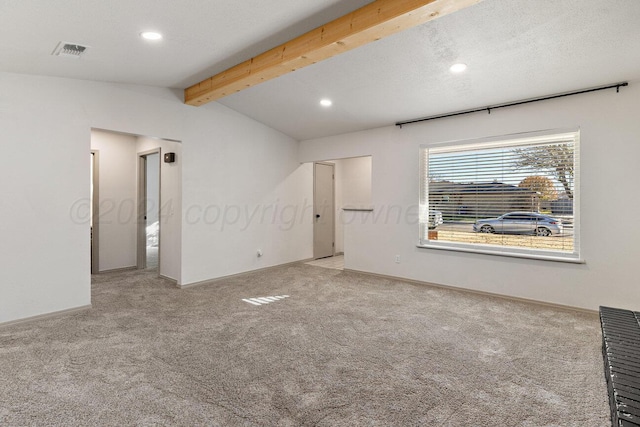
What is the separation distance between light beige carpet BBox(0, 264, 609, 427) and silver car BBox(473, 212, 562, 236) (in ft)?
3.09

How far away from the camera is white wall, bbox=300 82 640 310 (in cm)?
362

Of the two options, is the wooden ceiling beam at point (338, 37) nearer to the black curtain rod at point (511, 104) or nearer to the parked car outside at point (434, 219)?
the black curtain rod at point (511, 104)

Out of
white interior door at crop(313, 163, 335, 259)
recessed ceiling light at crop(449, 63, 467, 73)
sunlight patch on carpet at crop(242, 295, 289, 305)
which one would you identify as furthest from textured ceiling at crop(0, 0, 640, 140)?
white interior door at crop(313, 163, 335, 259)

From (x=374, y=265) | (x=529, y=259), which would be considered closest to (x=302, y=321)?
(x=374, y=265)

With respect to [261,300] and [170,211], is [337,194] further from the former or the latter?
[261,300]

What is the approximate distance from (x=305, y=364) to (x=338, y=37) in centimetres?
262

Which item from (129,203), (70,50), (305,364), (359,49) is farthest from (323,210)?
(70,50)

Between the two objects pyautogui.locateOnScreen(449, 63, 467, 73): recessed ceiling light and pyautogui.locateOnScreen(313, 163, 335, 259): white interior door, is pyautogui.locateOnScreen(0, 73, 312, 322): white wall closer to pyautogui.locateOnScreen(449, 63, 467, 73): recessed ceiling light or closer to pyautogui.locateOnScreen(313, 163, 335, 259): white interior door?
pyautogui.locateOnScreen(313, 163, 335, 259): white interior door

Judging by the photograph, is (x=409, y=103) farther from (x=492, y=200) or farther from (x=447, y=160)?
(x=492, y=200)

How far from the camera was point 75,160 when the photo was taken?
12.7ft

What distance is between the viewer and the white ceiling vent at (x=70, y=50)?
2.93 metres

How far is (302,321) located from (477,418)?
1.95 metres

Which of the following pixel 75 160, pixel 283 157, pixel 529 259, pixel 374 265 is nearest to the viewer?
pixel 75 160

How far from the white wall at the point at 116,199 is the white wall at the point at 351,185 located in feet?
13.6
